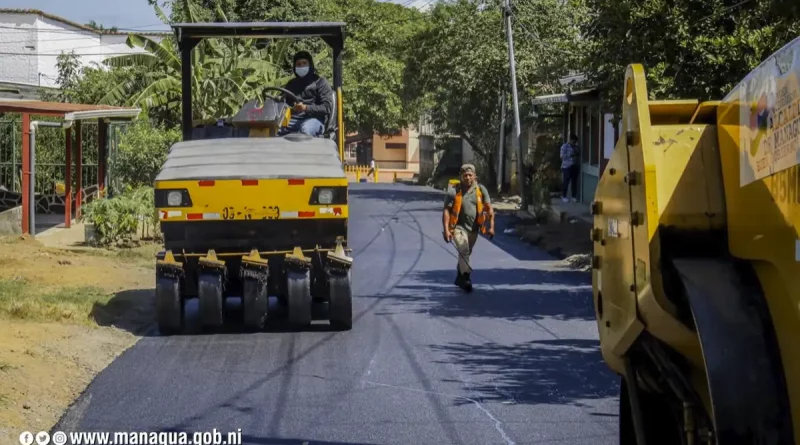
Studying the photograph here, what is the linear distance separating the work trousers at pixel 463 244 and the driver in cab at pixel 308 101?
2686 mm

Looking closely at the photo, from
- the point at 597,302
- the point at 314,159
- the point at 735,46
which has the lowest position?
the point at 597,302

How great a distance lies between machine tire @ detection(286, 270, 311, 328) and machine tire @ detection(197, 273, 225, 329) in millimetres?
685

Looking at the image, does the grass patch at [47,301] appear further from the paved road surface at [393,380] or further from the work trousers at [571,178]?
the work trousers at [571,178]

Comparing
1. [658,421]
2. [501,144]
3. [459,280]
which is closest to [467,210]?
[459,280]

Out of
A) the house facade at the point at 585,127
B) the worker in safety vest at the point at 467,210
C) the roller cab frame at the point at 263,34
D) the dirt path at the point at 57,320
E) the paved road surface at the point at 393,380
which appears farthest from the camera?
the house facade at the point at 585,127

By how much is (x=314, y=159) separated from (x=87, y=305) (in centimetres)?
315

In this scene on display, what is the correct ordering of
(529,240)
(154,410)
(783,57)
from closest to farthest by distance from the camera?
(783,57) → (154,410) → (529,240)

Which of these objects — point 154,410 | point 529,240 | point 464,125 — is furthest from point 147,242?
point 464,125

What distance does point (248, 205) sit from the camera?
1153 cm

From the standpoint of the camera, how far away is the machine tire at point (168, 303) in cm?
1142

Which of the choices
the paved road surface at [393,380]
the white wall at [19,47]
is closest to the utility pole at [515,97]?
the paved road surface at [393,380]

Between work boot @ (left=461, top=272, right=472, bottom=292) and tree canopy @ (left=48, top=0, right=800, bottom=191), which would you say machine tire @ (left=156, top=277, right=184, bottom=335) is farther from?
tree canopy @ (left=48, top=0, right=800, bottom=191)

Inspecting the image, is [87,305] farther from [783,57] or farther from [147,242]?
[783,57]

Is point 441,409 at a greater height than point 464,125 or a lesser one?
lesser
